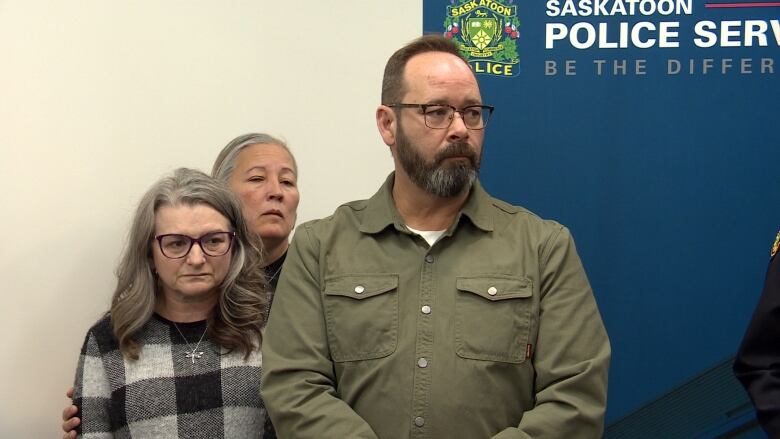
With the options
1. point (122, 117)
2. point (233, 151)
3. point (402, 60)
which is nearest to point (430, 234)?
point (402, 60)

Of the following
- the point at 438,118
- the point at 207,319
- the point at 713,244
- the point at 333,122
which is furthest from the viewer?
the point at 333,122

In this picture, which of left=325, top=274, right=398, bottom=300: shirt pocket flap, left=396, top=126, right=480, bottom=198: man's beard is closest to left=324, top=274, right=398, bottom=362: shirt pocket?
left=325, top=274, right=398, bottom=300: shirt pocket flap

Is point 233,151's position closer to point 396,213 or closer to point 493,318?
point 396,213

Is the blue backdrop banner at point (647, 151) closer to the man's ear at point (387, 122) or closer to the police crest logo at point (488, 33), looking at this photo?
the police crest logo at point (488, 33)

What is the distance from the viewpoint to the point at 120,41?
297 centimetres

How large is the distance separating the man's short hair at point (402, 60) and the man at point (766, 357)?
0.86 m

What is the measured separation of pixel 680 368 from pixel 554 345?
40.5 inches

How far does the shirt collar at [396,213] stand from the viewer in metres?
2.13

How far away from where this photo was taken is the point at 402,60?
221 centimetres

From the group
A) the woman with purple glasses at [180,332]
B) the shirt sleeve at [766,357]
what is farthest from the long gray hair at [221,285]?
the shirt sleeve at [766,357]

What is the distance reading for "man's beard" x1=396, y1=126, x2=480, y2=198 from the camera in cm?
210

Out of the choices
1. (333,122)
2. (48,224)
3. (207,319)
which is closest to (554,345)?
(207,319)

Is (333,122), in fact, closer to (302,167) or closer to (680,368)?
(302,167)

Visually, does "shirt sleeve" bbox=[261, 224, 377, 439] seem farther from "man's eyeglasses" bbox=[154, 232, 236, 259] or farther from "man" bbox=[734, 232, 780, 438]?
"man" bbox=[734, 232, 780, 438]
